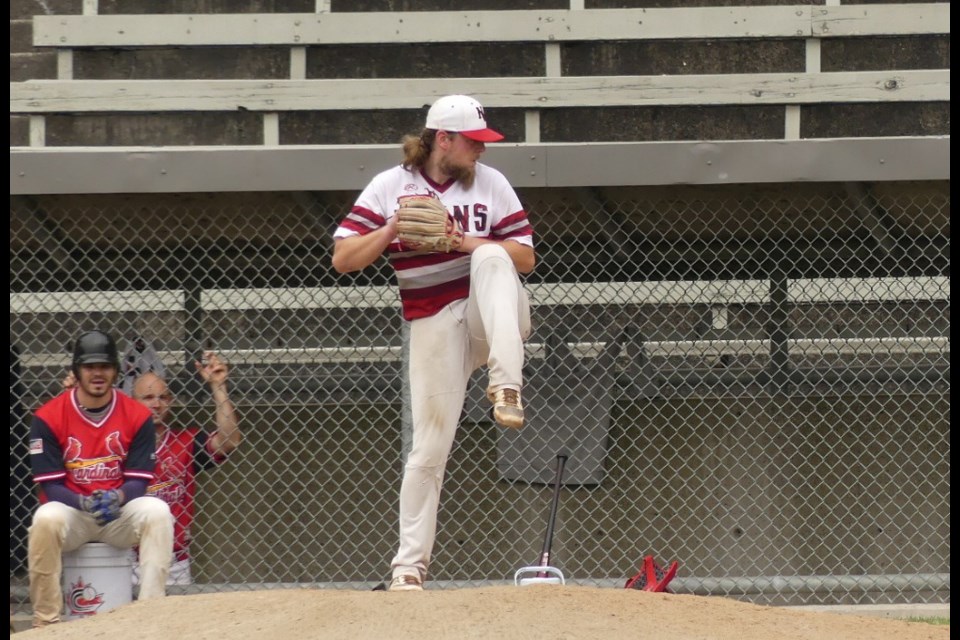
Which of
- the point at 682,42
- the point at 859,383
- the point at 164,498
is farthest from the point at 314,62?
the point at 859,383

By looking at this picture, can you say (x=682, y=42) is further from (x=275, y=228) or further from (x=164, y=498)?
(x=164, y=498)

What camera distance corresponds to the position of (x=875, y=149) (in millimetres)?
5816

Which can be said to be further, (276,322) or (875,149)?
(276,322)

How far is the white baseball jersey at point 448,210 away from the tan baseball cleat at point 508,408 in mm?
520

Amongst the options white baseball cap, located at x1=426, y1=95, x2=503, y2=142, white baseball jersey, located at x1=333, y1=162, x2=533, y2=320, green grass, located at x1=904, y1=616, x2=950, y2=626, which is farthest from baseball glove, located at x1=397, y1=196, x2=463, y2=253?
green grass, located at x1=904, y1=616, x2=950, y2=626

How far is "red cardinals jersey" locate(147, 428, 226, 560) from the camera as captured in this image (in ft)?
20.6

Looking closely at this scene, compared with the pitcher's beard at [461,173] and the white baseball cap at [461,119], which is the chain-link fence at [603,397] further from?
the white baseball cap at [461,119]

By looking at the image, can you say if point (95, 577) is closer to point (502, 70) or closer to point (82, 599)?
point (82, 599)

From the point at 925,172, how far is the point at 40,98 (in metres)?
4.49

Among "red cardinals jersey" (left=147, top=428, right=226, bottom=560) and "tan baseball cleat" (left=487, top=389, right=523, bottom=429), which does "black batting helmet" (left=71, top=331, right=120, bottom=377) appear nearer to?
"red cardinals jersey" (left=147, top=428, right=226, bottom=560)

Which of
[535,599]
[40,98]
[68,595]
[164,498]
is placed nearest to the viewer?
[535,599]

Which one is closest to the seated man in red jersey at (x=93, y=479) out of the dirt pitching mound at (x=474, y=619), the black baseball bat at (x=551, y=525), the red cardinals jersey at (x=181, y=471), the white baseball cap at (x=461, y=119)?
the red cardinals jersey at (x=181, y=471)

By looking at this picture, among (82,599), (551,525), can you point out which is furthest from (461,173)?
(82,599)

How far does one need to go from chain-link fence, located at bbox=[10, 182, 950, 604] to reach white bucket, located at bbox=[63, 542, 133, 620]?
3.32 ft
